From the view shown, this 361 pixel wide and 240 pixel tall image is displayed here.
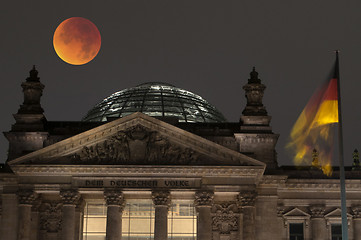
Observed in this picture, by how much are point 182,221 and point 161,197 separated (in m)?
6.26

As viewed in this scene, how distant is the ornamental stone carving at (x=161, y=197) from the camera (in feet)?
222

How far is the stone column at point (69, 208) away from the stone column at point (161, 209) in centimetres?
683

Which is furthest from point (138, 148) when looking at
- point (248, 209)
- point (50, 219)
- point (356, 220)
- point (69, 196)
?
point (356, 220)

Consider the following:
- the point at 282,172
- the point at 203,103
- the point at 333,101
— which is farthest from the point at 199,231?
the point at 203,103

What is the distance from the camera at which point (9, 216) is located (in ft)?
230

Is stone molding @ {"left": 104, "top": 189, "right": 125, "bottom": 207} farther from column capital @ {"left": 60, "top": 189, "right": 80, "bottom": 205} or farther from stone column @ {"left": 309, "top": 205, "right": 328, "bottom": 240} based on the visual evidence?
stone column @ {"left": 309, "top": 205, "right": 328, "bottom": 240}

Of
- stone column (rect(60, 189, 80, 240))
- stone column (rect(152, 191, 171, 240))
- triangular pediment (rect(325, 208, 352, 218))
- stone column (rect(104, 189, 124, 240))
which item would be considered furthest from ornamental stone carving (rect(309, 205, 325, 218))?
stone column (rect(60, 189, 80, 240))

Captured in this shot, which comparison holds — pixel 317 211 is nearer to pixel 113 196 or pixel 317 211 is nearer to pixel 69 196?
pixel 113 196

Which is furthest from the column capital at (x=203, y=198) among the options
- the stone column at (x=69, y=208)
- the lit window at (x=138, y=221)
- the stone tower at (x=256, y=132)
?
the stone column at (x=69, y=208)

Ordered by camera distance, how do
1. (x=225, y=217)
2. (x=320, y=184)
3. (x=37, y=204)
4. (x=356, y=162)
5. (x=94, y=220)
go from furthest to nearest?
(x=356, y=162) < (x=320, y=184) < (x=94, y=220) < (x=225, y=217) < (x=37, y=204)

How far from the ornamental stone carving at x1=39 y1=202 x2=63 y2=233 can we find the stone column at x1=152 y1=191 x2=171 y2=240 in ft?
30.1

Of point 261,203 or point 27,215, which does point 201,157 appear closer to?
point 261,203

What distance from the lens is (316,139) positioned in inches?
2042

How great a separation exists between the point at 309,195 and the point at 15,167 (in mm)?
27632
